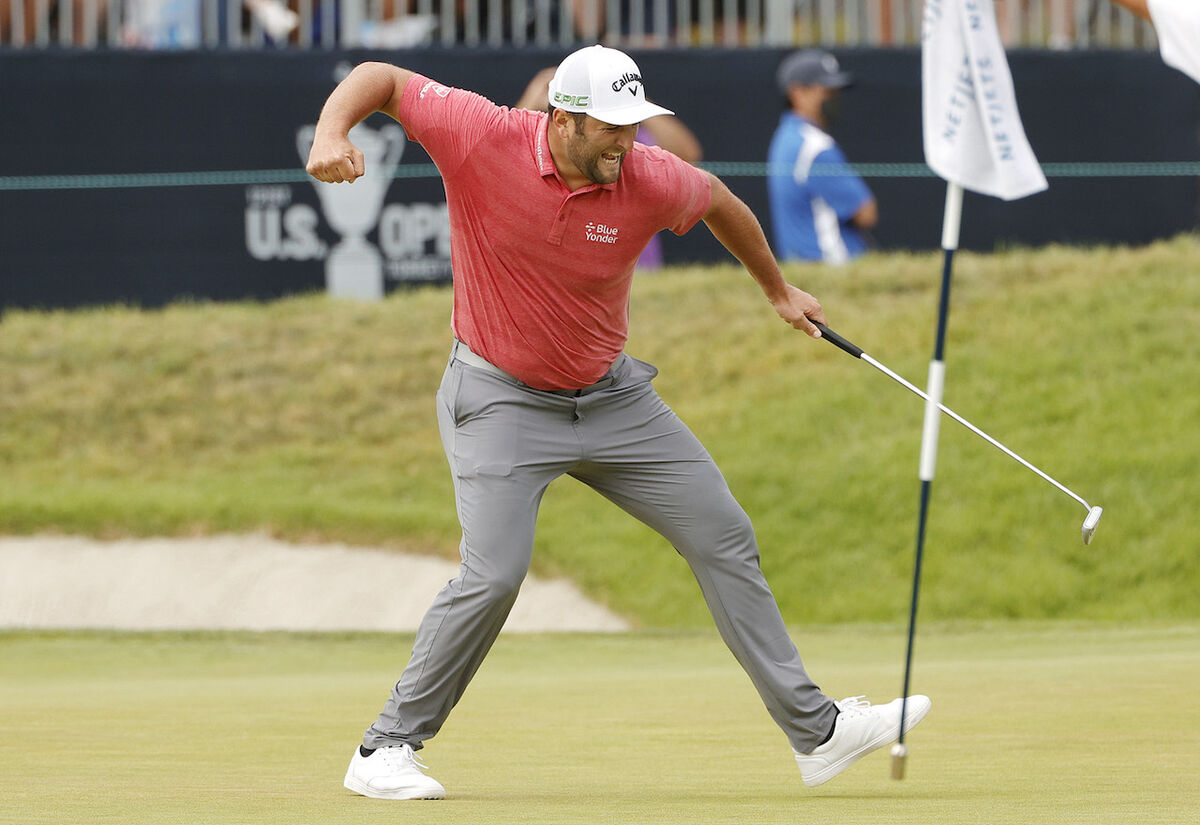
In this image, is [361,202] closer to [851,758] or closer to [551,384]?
[551,384]

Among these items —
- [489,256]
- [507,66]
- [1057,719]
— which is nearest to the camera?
[489,256]

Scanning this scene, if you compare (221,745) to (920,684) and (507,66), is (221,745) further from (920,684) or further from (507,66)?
(507,66)

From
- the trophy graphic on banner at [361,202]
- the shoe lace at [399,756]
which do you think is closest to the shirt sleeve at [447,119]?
the shoe lace at [399,756]

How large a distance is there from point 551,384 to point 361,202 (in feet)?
32.4

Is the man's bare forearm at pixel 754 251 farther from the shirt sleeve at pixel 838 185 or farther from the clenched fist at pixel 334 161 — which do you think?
the shirt sleeve at pixel 838 185

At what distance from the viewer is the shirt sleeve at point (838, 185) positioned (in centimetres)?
1494

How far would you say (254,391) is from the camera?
1579 centimetres

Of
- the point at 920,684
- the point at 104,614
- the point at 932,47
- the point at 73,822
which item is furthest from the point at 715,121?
the point at 73,822

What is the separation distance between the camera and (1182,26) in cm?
539

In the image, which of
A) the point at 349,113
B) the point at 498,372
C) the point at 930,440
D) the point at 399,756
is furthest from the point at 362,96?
the point at 930,440

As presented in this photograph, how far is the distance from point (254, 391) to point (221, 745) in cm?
969

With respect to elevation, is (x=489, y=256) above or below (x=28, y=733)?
above

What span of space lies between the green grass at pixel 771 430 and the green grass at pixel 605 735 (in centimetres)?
278

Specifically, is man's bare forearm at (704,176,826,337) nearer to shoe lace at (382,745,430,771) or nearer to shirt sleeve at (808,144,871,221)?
shoe lace at (382,745,430,771)
